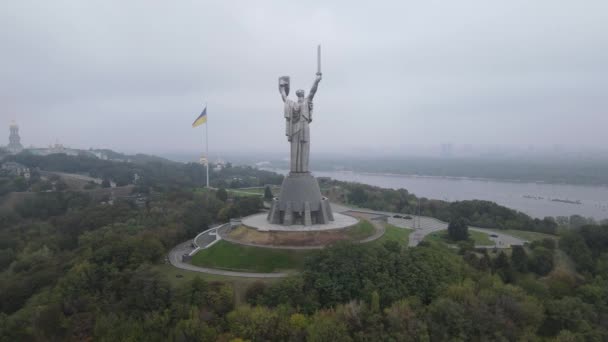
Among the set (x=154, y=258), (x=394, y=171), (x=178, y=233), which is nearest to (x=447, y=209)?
(x=178, y=233)

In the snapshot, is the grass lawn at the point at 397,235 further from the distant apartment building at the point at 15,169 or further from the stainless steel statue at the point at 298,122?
the distant apartment building at the point at 15,169

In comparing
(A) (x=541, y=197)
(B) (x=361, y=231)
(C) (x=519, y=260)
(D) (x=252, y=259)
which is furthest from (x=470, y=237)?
(A) (x=541, y=197)

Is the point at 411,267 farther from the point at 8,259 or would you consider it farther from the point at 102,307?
the point at 8,259

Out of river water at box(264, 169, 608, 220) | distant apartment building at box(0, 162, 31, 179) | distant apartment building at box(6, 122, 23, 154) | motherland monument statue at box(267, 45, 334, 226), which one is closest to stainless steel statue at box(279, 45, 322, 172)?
motherland monument statue at box(267, 45, 334, 226)

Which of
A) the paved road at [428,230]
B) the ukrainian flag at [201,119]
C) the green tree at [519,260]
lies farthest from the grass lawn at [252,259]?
the ukrainian flag at [201,119]

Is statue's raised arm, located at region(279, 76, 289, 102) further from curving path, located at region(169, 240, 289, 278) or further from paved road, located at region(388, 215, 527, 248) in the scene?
paved road, located at region(388, 215, 527, 248)

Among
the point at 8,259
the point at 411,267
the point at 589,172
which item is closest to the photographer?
the point at 411,267

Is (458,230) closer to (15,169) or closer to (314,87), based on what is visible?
(314,87)
